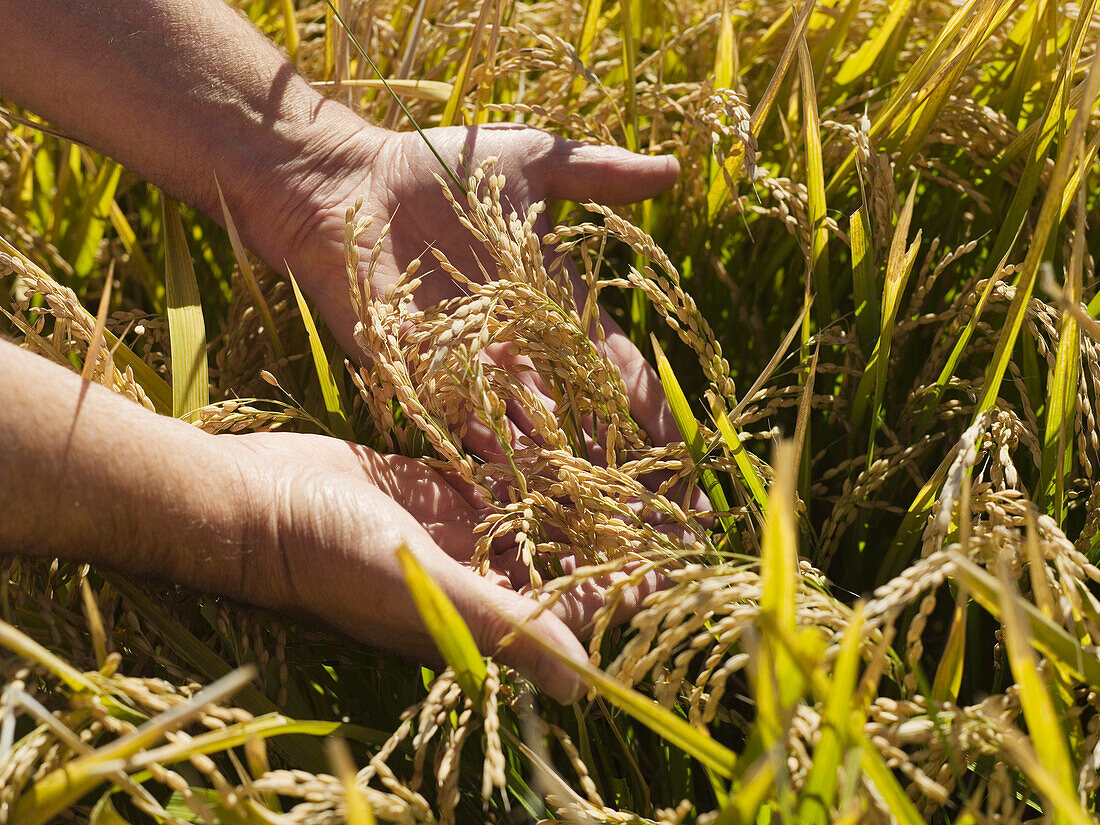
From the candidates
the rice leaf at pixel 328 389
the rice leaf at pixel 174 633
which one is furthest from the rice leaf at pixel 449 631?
the rice leaf at pixel 328 389

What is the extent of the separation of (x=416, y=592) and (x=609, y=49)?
1.65 metres

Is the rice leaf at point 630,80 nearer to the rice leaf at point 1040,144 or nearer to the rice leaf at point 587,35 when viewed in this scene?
the rice leaf at point 587,35

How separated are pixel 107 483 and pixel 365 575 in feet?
1.15

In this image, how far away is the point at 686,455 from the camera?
4.13 ft

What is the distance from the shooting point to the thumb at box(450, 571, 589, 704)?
102 centimetres

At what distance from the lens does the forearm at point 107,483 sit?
1.03 m

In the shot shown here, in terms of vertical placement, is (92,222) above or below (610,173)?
below

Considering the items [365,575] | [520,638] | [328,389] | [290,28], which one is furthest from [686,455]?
[290,28]

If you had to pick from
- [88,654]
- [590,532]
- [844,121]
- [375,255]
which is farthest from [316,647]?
[844,121]

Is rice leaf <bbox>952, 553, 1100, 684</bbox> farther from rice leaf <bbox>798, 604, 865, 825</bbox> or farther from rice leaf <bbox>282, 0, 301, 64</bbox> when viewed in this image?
rice leaf <bbox>282, 0, 301, 64</bbox>

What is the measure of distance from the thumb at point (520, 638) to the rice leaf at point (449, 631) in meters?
0.07

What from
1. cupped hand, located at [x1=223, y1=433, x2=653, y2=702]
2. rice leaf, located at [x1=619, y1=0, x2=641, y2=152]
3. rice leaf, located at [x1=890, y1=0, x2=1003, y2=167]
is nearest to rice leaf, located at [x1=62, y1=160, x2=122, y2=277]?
cupped hand, located at [x1=223, y1=433, x2=653, y2=702]

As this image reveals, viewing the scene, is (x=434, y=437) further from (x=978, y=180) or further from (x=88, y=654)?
(x=978, y=180)

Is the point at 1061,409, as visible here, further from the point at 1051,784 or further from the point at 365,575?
the point at 365,575
